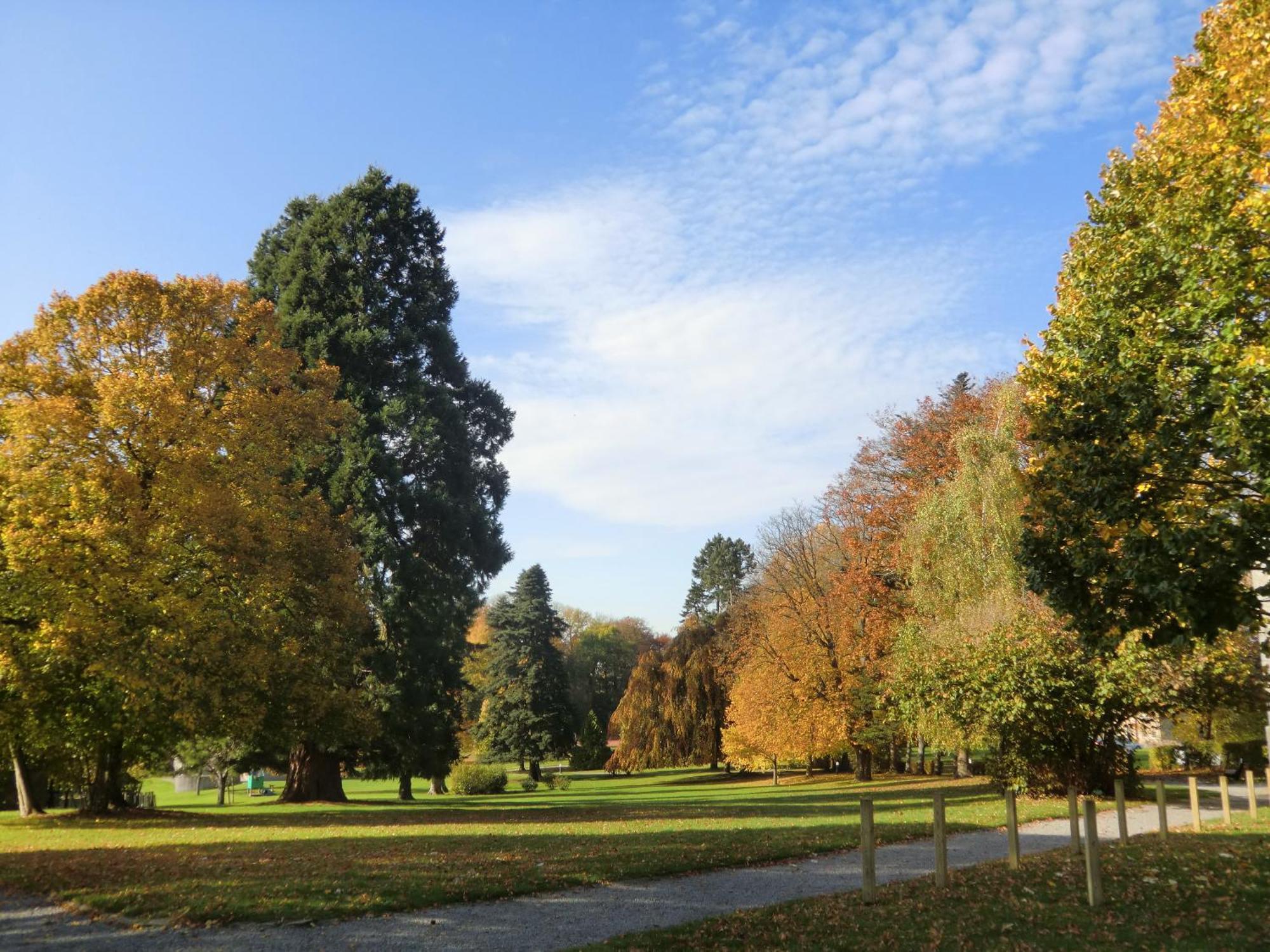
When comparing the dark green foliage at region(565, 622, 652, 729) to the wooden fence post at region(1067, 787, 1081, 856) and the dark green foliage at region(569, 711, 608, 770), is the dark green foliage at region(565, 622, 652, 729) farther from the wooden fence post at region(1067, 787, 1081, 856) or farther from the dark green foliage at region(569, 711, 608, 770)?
the wooden fence post at region(1067, 787, 1081, 856)

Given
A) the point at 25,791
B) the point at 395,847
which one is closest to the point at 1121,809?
the point at 395,847

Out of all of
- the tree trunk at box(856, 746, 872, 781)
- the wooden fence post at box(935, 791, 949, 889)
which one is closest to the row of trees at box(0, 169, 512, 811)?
the wooden fence post at box(935, 791, 949, 889)

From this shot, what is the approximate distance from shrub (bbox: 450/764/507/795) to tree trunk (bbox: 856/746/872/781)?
16.0 m

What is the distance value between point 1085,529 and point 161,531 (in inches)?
668

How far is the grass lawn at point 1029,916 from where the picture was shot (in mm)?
7867

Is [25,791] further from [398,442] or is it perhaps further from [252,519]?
[398,442]

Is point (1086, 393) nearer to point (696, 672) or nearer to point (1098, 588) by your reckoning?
point (1098, 588)

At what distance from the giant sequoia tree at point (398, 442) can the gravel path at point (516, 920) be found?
55.9 feet

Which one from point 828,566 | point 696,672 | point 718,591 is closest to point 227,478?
point 828,566

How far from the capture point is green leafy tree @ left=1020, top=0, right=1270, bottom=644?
31.3 feet

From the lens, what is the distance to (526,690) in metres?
50.4

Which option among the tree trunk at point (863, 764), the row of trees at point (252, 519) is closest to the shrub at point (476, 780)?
the row of trees at point (252, 519)

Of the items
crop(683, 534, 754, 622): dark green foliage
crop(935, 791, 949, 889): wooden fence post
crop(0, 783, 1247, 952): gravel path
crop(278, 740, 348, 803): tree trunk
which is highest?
crop(683, 534, 754, 622): dark green foliage

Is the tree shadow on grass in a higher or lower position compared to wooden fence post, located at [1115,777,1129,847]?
lower
